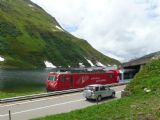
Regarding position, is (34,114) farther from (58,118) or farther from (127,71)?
(127,71)

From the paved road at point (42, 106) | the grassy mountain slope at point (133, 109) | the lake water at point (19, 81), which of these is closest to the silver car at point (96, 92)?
the paved road at point (42, 106)

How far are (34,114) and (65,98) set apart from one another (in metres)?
13.1

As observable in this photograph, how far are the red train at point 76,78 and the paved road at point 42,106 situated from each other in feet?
33.6

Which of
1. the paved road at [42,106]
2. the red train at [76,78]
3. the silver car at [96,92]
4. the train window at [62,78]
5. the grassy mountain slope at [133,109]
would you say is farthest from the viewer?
the train window at [62,78]

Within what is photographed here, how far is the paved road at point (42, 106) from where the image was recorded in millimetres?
36094

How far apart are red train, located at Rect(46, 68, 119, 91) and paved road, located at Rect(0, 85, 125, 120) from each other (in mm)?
10246

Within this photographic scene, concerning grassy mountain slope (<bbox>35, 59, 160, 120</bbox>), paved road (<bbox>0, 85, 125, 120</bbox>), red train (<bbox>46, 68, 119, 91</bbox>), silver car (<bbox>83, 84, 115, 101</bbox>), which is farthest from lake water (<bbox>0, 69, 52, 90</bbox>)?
grassy mountain slope (<bbox>35, 59, 160, 120</bbox>)

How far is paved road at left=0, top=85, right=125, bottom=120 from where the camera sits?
36094mm

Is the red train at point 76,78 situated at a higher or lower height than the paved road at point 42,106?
higher

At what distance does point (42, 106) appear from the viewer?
41.7 metres

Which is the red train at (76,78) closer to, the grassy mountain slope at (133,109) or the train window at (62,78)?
the train window at (62,78)

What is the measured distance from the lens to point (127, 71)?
7519 centimetres

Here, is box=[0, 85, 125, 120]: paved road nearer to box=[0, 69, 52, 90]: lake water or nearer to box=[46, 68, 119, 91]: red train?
box=[46, 68, 119, 91]: red train

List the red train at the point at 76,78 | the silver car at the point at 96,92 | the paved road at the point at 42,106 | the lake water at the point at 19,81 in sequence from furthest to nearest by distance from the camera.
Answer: the lake water at the point at 19,81
the red train at the point at 76,78
the silver car at the point at 96,92
the paved road at the point at 42,106
